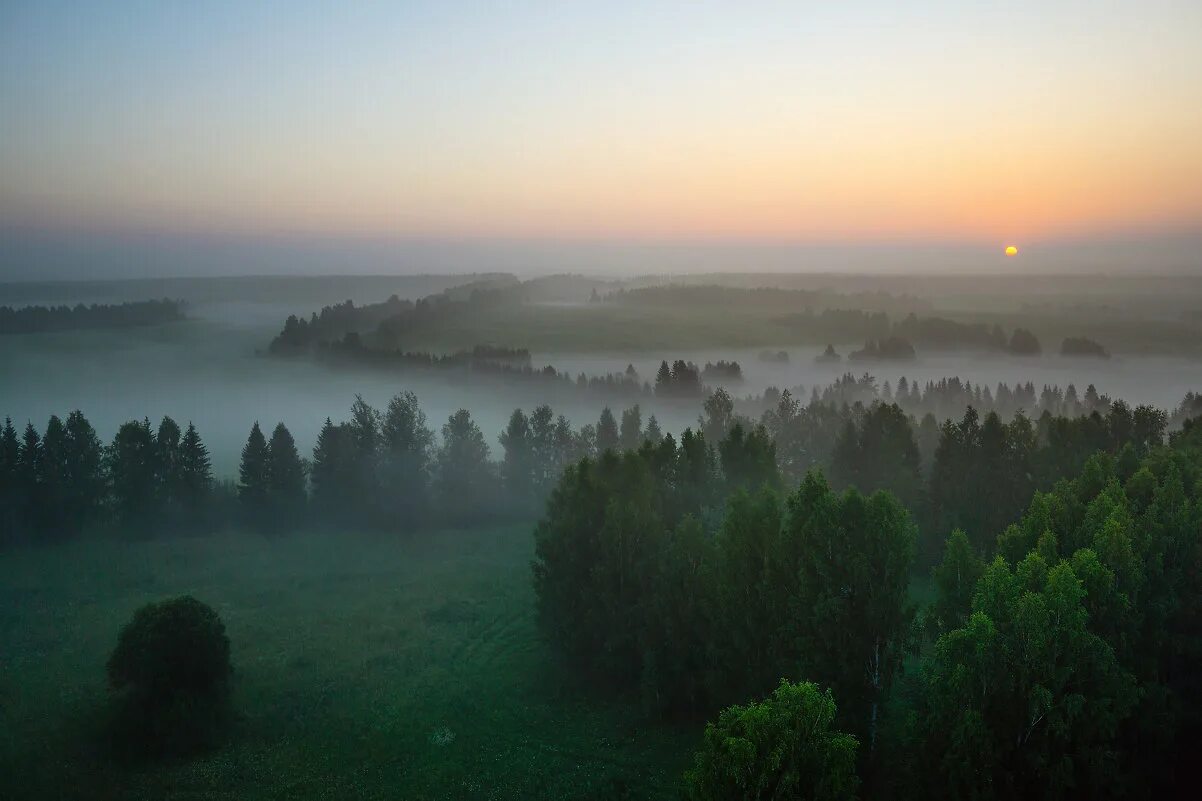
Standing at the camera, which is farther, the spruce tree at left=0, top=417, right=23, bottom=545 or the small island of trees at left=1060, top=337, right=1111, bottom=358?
the small island of trees at left=1060, top=337, right=1111, bottom=358

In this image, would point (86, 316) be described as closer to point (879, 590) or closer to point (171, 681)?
point (171, 681)

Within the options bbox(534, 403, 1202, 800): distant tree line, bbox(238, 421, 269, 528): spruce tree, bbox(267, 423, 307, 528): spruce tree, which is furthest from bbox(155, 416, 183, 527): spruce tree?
bbox(534, 403, 1202, 800): distant tree line

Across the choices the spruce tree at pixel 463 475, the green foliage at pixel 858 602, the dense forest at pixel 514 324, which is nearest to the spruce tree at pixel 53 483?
the spruce tree at pixel 463 475

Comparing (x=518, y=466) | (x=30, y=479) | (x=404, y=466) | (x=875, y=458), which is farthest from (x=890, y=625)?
(x=30, y=479)

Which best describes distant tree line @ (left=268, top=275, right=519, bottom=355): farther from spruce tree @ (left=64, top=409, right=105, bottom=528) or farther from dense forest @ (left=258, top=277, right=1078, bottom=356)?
spruce tree @ (left=64, top=409, right=105, bottom=528)

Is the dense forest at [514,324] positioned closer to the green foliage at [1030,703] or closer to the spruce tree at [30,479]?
the spruce tree at [30,479]
